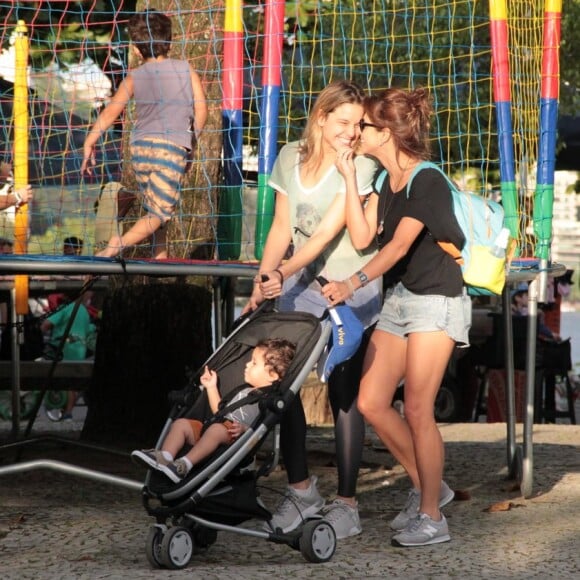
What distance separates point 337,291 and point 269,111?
1665mm

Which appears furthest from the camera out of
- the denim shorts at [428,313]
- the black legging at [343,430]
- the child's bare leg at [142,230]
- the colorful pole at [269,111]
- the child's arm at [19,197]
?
the child's bare leg at [142,230]

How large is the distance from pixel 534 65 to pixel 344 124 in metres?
2.31

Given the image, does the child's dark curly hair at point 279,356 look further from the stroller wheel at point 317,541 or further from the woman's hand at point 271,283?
the stroller wheel at point 317,541

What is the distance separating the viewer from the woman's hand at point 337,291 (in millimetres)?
5355

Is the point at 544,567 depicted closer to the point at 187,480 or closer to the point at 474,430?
the point at 187,480

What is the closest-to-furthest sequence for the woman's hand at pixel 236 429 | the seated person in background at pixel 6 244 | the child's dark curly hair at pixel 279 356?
1. the woman's hand at pixel 236 429
2. the child's dark curly hair at pixel 279 356
3. the seated person in background at pixel 6 244

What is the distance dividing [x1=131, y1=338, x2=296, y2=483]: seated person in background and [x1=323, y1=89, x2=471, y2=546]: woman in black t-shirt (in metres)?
0.48

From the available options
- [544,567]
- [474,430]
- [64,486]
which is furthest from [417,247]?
[474,430]

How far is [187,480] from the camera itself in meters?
5.10

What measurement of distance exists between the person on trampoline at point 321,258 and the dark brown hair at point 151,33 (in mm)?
1421

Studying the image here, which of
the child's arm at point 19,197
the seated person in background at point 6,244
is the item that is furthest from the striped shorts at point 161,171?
the seated person in background at point 6,244

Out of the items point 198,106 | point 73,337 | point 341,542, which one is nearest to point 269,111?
point 198,106

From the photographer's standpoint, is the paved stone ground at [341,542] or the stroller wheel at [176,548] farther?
the paved stone ground at [341,542]

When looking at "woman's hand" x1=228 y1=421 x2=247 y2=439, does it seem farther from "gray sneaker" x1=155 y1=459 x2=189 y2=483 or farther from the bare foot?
the bare foot
